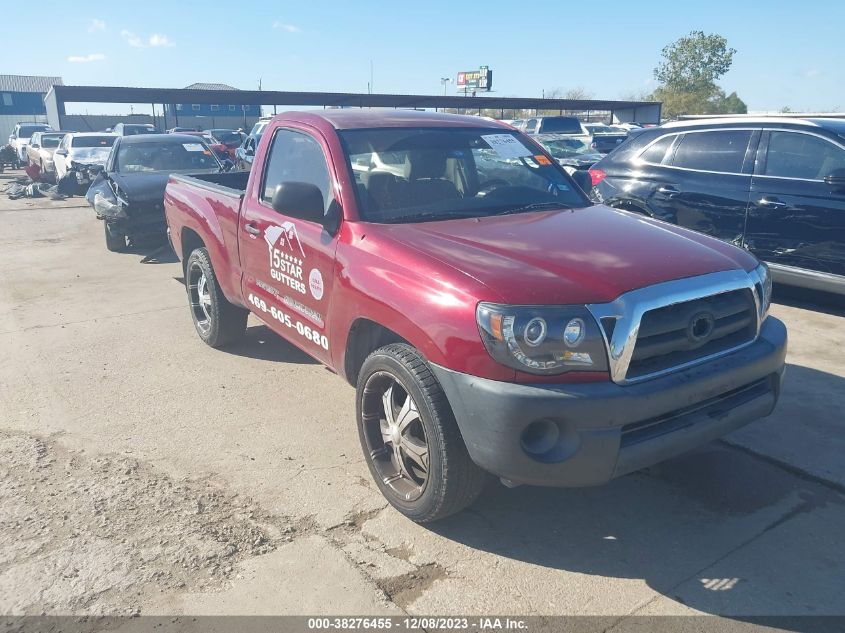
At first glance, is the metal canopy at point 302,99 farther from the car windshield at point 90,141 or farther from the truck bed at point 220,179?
the truck bed at point 220,179

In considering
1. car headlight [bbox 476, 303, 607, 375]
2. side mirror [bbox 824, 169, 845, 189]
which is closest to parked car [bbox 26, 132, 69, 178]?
side mirror [bbox 824, 169, 845, 189]

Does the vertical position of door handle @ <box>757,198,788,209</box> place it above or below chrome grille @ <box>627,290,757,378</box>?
above

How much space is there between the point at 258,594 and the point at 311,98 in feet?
128

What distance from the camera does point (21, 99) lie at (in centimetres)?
6456

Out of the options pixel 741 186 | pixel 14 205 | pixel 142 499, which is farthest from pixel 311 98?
pixel 142 499

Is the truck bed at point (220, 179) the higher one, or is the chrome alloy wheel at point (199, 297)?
the truck bed at point (220, 179)

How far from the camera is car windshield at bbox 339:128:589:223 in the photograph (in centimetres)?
384

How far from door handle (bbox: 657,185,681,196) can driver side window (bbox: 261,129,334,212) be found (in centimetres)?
431

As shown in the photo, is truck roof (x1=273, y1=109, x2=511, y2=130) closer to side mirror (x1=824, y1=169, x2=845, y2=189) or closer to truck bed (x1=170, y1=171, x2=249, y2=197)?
truck bed (x1=170, y1=171, x2=249, y2=197)

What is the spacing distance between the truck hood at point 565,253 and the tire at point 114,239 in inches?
315

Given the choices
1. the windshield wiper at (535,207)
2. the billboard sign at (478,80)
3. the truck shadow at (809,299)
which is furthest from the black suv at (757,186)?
the billboard sign at (478,80)

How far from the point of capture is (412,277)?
3109mm

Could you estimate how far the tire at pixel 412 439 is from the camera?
2967 millimetres

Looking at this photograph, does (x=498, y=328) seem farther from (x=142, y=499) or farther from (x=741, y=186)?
(x=741, y=186)
